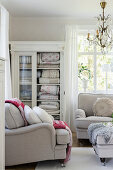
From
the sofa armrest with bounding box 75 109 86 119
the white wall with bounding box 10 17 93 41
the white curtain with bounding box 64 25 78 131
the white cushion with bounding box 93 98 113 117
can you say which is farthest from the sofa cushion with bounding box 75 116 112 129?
the white wall with bounding box 10 17 93 41

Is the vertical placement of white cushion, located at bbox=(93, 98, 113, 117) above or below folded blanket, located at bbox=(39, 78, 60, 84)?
below

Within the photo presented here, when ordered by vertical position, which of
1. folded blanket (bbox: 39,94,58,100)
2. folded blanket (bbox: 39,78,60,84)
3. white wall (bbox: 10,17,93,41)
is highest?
white wall (bbox: 10,17,93,41)

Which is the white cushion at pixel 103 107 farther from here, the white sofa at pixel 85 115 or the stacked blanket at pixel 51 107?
the stacked blanket at pixel 51 107

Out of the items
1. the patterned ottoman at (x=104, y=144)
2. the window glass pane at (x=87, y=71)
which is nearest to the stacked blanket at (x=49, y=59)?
the window glass pane at (x=87, y=71)

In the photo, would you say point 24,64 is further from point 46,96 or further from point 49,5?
point 49,5

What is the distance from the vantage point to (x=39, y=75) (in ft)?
18.9

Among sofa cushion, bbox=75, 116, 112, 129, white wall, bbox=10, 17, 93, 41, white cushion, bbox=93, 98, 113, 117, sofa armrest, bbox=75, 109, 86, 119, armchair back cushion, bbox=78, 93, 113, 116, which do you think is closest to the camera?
sofa cushion, bbox=75, 116, 112, 129

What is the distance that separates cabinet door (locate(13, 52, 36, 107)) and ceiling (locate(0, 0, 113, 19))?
36.3 inches

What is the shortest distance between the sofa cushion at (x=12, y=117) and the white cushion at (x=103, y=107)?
6.87ft

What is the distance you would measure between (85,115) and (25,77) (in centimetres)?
155

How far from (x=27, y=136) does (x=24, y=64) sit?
253cm

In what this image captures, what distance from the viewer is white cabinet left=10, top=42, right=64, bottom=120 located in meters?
5.66

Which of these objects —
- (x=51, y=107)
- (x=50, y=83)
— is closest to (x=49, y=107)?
(x=51, y=107)

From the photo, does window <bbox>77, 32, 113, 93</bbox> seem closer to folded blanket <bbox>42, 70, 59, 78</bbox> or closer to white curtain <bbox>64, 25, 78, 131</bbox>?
white curtain <bbox>64, 25, 78, 131</bbox>
